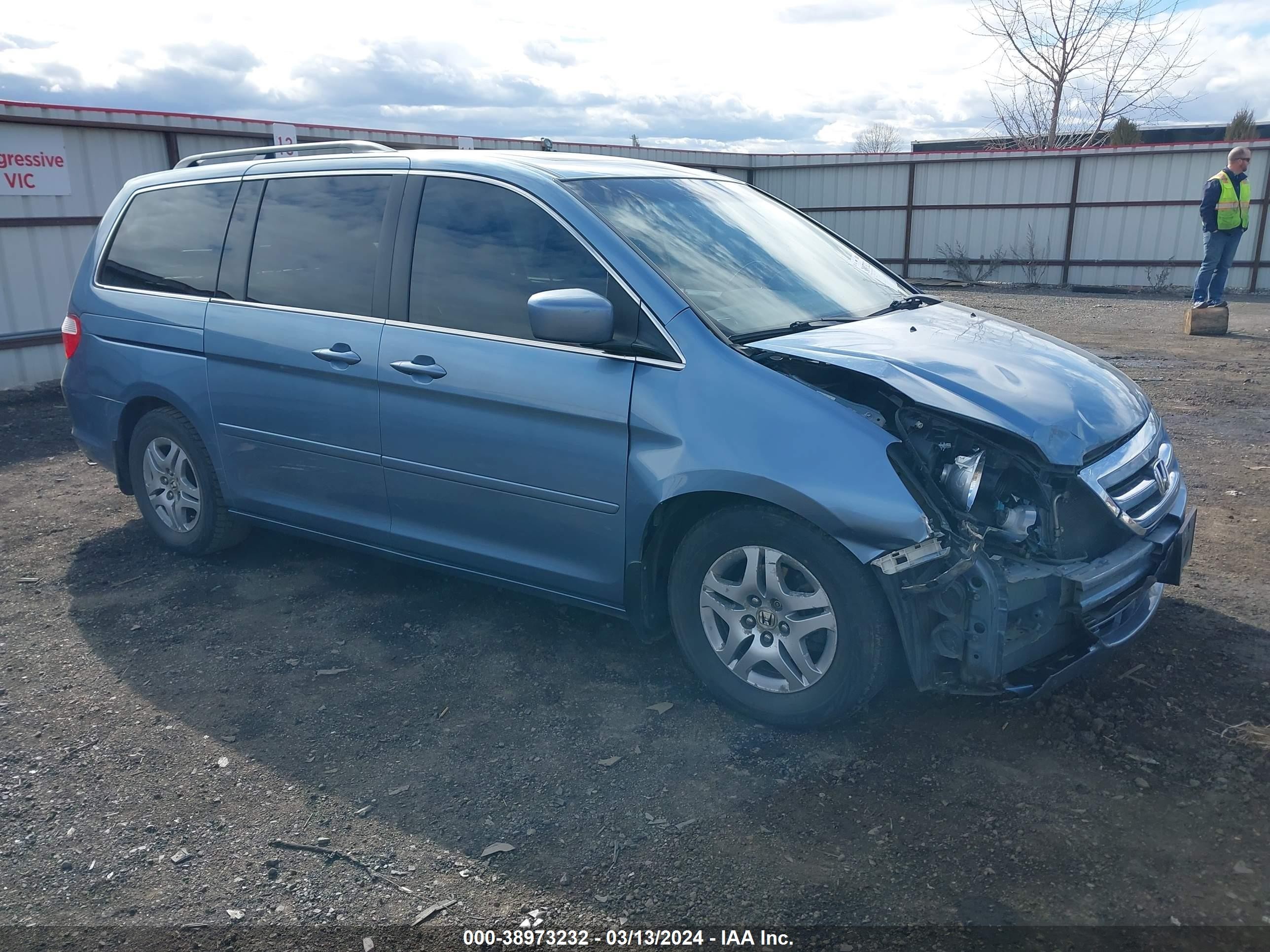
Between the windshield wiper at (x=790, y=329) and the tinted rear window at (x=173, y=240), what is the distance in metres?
2.78

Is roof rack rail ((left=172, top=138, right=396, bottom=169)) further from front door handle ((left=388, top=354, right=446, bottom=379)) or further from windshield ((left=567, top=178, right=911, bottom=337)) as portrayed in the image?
windshield ((left=567, top=178, right=911, bottom=337))

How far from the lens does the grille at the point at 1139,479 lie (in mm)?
3271

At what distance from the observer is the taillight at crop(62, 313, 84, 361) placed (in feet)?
17.5

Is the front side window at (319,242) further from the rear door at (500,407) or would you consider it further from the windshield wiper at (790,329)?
the windshield wiper at (790,329)

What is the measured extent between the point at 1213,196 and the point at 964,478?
11.8m

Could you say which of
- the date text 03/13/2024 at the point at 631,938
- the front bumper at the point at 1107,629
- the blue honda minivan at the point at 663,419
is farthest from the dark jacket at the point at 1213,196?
the date text 03/13/2024 at the point at 631,938

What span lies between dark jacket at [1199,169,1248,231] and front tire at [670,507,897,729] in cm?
1190

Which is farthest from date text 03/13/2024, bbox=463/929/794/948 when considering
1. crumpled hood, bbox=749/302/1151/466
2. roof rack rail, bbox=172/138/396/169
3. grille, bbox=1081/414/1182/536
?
roof rack rail, bbox=172/138/396/169

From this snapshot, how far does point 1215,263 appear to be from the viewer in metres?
12.6

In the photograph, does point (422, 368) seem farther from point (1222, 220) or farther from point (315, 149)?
point (1222, 220)

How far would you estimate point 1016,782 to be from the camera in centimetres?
312

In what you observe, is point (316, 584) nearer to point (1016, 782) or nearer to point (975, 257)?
point (1016, 782)

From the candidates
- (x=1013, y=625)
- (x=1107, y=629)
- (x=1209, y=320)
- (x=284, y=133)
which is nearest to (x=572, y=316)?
(x=1013, y=625)

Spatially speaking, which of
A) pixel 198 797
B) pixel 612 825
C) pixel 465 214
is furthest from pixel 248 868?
pixel 465 214
